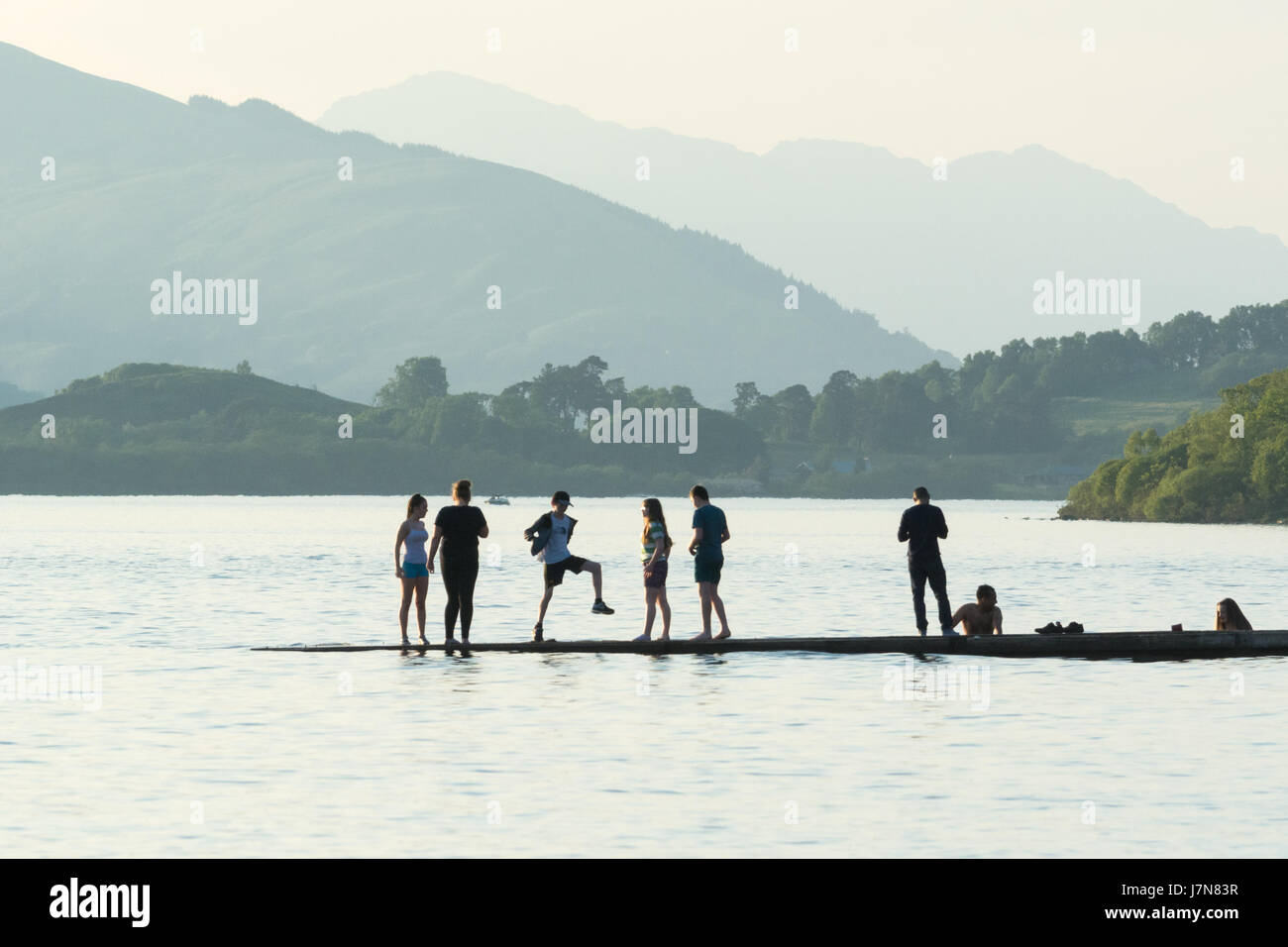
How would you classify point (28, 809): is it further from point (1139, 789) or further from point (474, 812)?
point (1139, 789)

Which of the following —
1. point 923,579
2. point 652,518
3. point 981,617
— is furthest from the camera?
point 981,617

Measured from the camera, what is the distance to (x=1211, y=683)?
27922 mm

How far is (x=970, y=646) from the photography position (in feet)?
97.3

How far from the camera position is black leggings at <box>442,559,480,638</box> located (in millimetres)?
27953

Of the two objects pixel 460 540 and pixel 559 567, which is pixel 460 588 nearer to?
pixel 460 540

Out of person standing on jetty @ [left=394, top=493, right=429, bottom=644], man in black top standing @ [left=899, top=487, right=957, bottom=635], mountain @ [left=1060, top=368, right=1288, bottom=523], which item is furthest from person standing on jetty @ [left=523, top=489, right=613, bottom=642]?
mountain @ [left=1060, top=368, right=1288, bottom=523]

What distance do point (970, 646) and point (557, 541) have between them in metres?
6.51

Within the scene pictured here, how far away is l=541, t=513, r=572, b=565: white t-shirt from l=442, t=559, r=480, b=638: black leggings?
43.1 inches

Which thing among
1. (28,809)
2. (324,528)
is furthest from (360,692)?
(324,528)

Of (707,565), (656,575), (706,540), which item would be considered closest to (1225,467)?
(656,575)

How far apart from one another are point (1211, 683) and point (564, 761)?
1201cm

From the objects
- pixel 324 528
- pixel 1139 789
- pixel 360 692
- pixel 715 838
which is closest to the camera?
pixel 715 838
